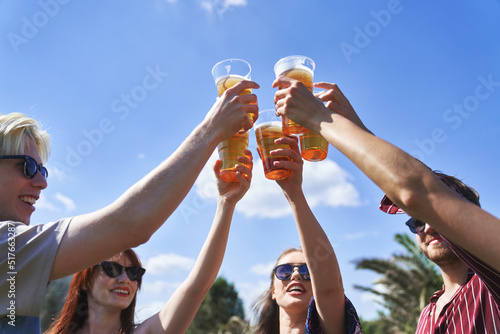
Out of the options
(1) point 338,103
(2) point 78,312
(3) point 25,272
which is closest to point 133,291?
(2) point 78,312

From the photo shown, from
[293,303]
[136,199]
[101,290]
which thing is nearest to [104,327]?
[101,290]

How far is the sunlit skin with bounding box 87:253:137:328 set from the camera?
376 centimetres

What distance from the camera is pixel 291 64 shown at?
2.90 m

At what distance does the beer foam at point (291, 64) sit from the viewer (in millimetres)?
2892

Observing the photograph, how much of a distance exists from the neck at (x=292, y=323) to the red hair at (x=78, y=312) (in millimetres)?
1373

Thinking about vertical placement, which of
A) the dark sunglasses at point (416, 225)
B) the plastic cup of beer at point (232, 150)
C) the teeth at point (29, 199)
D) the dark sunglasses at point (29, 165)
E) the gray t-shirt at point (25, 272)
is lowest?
the gray t-shirt at point (25, 272)

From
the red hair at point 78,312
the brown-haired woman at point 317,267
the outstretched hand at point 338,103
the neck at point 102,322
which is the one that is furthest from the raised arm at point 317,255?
the neck at point 102,322

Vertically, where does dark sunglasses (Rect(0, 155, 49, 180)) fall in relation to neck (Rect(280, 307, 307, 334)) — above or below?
above

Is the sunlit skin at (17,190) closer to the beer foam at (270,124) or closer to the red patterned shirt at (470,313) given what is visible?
the beer foam at (270,124)

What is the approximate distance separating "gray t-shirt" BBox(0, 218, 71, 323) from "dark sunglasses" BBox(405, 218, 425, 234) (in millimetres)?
2997

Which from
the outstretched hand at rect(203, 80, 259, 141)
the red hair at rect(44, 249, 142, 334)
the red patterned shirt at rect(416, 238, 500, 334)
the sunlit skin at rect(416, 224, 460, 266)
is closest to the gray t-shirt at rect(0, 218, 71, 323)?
the outstretched hand at rect(203, 80, 259, 141)

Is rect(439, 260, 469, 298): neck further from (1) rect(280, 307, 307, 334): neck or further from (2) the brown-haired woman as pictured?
(1) rect(280, 307, 307, 334): neck

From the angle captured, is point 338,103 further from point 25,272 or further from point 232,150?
point 25,272

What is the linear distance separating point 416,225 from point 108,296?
9.46ft
